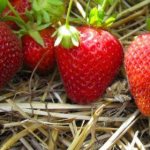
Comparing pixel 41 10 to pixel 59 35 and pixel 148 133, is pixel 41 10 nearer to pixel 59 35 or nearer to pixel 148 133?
pixel 59 35

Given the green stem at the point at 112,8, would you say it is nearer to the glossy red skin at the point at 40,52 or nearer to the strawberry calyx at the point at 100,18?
the strawberry calyx at the point at 100,18

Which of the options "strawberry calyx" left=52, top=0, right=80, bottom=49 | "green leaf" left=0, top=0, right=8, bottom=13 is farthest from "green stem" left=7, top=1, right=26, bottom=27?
"strawberry calyx" left=52, top=0, right=80, bottom=49

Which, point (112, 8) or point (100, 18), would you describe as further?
point (112, 8)

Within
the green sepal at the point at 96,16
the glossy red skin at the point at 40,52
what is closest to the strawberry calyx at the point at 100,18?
the green sepal at the point at 96,16

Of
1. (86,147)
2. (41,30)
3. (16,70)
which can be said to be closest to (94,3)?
(41,30)

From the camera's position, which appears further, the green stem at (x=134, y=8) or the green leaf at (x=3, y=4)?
the green stem at (x=134, y=8)

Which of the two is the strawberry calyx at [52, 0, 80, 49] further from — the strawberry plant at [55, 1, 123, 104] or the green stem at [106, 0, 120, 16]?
the green stem at [106, 0, 120, 16]

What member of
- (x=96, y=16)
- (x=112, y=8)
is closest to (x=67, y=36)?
(x=96, y=16)

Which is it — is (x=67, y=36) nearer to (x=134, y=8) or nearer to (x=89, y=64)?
(x=89, y=64)
